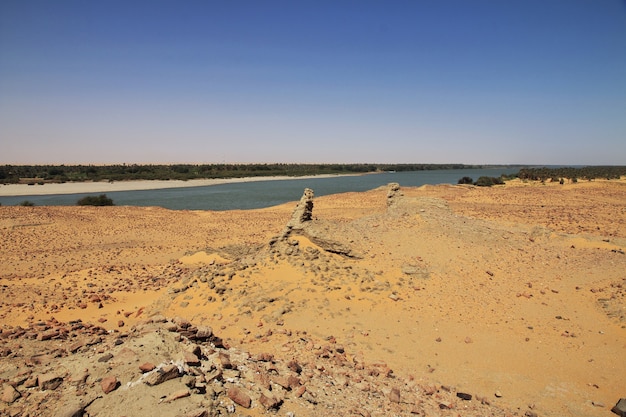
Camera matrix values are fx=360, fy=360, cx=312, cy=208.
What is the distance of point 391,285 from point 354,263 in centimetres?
146

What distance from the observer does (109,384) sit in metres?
4.39

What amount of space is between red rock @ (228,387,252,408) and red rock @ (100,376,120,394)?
1.39 metres

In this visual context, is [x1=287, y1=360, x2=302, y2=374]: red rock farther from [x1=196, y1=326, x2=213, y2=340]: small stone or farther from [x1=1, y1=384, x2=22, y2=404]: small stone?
[x1=1, y1=384, x2=22, y2=404]: small stone

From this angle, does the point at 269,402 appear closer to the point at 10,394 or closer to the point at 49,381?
the point at 49,381

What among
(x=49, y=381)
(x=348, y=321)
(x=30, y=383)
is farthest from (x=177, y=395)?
(x=348, y=321)

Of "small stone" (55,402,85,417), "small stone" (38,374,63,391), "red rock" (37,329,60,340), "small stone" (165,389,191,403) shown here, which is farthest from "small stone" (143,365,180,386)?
"red rock" (37,329,60,340)

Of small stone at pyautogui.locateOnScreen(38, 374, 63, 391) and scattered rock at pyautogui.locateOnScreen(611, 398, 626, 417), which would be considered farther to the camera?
scattered rock at pyautogui.locateOnScreen(611, 398, 626, 417)

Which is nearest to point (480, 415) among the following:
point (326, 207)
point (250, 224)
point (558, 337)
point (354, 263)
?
A: point (558, 337)

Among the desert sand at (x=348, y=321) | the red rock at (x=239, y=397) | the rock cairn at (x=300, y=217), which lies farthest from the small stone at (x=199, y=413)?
the rock cairn at (x=300, y=217)

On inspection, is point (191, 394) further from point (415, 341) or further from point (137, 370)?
point (415, 341)

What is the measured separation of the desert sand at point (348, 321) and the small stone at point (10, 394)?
4cm

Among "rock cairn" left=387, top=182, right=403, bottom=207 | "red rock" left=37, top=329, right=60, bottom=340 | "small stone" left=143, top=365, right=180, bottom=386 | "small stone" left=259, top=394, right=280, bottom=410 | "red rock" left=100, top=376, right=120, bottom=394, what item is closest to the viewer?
"red rock" left=100, top=376, right=120, bottom=394

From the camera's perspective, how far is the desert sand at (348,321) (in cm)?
503

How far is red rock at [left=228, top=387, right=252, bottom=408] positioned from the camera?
4520mm
